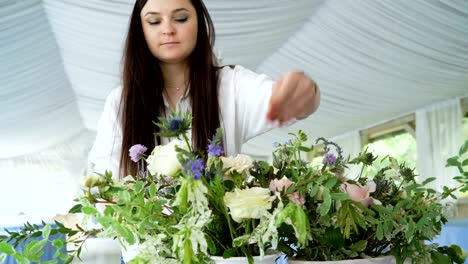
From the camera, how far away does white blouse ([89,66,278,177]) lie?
3.90 ft

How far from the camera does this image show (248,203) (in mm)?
584

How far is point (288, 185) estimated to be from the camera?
0.63m

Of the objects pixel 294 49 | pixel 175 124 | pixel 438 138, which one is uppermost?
pixel 175 124

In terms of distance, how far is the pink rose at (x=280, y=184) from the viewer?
2.06 feet

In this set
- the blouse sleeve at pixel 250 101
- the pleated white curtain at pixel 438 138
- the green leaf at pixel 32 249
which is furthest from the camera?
the pleated white curtain at pixel 438 138

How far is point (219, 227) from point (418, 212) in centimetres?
22

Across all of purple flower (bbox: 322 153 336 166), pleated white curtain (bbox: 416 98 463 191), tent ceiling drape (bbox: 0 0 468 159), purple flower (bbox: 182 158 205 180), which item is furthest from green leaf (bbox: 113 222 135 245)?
pleated white curtain (bbox: 416 98 463 191)

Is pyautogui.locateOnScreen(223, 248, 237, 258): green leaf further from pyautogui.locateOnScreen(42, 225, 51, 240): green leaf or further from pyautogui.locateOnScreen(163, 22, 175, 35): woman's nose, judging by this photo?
pyautogui.locateOnScreen(163, 22, 175, 35): woman's nose

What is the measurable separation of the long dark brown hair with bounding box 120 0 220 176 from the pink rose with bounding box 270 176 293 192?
447mm

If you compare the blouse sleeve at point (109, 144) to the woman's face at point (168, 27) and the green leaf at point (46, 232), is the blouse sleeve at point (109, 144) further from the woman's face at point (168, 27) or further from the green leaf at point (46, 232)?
the green leaf at point (46, 232)

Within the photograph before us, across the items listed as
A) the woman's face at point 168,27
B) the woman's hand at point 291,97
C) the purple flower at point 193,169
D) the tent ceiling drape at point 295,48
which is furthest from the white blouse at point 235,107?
the tent ceiling drape at point 295,48

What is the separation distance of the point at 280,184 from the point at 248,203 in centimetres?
6

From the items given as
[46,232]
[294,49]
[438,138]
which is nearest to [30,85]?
[294,49]

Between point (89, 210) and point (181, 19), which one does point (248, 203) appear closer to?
point (89, 210)
